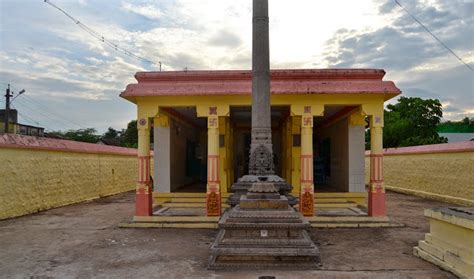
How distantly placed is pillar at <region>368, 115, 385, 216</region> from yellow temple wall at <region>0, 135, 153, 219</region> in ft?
32.8

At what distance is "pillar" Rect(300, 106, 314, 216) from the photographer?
10336 mm

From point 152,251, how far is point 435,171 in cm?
1328

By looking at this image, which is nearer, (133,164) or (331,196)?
(331,196)

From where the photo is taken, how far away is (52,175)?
13641mm

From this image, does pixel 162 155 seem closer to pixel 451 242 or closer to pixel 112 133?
pixel 451 242

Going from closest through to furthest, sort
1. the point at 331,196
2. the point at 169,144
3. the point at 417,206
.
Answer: the point at 331,196 < the point at 169,144 < the point at 417,206

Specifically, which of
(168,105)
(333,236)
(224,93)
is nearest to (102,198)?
(168,105)

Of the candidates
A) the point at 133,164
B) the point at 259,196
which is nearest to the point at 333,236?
the point at 259,196

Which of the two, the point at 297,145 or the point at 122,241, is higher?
the point at 297,145

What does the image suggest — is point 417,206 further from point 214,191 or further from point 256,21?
point 256,21

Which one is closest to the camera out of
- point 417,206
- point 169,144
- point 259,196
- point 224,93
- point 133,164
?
point 259,196

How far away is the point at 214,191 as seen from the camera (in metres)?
10.4

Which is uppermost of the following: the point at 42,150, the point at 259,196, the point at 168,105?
the point at 168,105

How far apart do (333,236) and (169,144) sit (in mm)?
6640
